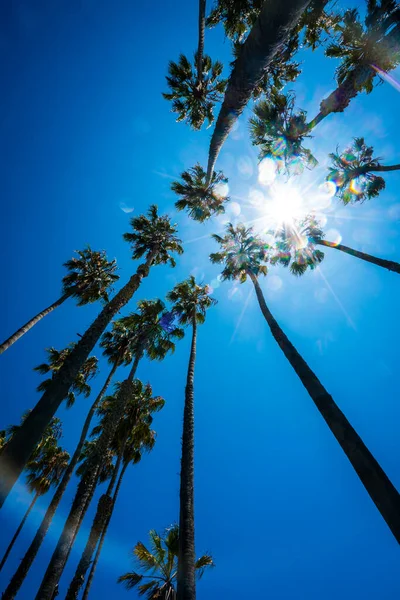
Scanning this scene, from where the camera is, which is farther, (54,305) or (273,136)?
(54,305)

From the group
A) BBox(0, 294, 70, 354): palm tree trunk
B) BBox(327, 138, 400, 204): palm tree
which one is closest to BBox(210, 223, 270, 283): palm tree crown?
BBox(327, 138, 400, 204): palm tree

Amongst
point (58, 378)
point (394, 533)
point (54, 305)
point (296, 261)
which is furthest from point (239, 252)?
point (394, 533)

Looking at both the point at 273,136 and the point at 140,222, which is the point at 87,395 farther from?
the point at 273,136

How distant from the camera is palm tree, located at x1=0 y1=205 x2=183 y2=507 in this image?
4.36m

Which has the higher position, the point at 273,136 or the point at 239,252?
the point at 239,252

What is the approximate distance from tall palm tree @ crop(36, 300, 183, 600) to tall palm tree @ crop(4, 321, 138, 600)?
1068mm

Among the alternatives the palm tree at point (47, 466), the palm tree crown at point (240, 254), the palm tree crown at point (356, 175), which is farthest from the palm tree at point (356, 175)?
the palm tree at point (47, 466)

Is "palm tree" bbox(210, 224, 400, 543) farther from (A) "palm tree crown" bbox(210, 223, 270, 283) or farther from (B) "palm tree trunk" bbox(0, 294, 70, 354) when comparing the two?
(B) "palm tree trunk" bbox(0, 294, 70, 354)

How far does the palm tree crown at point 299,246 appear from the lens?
561 inches

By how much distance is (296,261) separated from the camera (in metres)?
14.9

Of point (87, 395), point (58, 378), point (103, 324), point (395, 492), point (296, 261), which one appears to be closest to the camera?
point (395, 492)

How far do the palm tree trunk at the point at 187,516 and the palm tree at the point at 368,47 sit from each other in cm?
1264

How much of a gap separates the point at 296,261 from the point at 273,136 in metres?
6.67

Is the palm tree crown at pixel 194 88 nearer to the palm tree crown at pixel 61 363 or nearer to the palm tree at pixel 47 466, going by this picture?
the palm tree crown at pixel 61 363
